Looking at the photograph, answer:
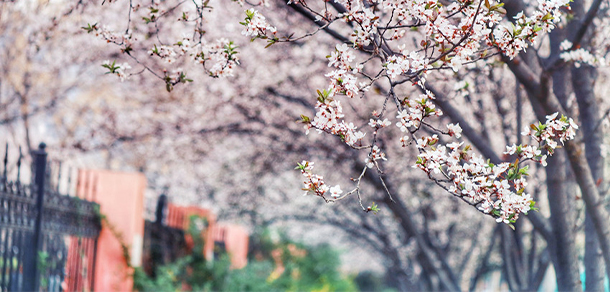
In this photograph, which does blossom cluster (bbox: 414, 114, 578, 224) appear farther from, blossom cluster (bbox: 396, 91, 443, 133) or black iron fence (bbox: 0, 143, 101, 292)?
black iron fence (bbox: 0, 143, 101, 292)

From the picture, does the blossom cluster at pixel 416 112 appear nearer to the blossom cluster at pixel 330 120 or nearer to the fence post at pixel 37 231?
the blossom cluster at pixel 330 120

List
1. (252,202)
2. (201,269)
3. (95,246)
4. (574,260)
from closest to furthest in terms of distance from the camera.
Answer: (574,260) < (95,246) < (201,269) < (252,202)

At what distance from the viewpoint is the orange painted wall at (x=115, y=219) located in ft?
24.2

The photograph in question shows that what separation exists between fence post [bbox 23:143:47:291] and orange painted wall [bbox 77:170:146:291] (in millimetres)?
1623

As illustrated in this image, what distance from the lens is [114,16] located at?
10.5 metres

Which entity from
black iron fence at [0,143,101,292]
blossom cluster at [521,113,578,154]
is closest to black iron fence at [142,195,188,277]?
black iron fence at [0,143,101,292]

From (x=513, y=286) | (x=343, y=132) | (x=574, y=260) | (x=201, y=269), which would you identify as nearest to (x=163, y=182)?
(x=201, y=269)

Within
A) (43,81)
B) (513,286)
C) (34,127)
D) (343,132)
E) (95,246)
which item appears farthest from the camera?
(34,127)

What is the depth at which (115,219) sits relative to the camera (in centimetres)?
756

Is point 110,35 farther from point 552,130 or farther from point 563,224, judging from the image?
point 563,224

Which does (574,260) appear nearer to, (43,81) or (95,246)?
(95,246)

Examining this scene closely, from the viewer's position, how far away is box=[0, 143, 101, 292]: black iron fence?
5.08 meters

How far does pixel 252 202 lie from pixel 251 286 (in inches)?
171

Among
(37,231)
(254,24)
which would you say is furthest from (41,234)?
(254,24)
